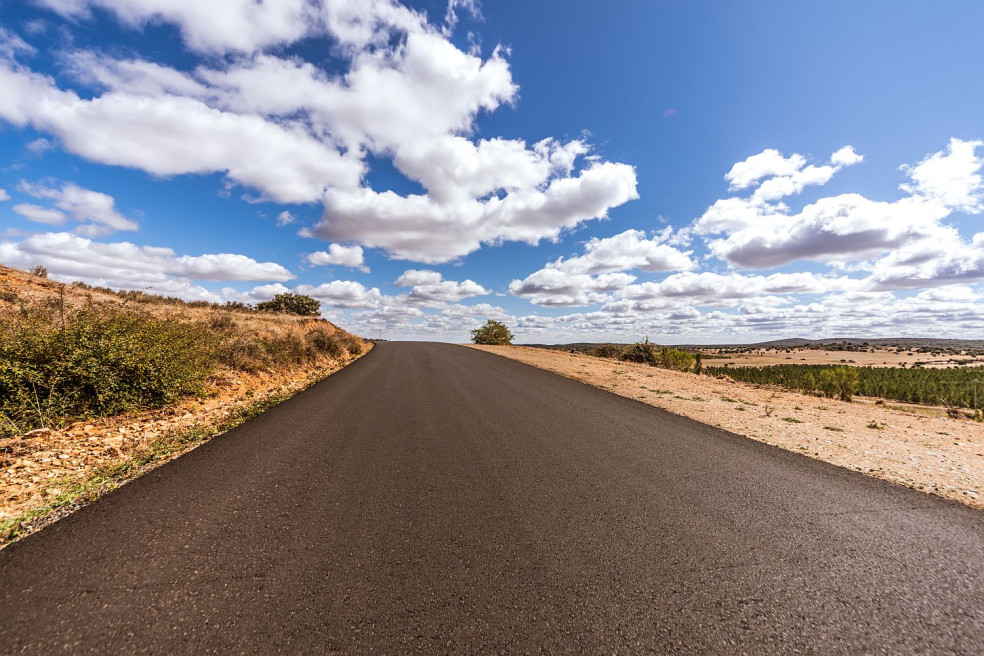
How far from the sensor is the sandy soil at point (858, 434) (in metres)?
4.98

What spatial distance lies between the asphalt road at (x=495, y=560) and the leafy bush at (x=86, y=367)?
279cm

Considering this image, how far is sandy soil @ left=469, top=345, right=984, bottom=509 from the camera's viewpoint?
4.98 metres

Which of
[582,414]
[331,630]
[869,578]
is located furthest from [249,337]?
[869,578]

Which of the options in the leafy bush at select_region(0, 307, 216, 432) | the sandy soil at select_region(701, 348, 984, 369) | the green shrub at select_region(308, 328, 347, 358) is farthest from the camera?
the sandy soil at select_region(701, 348, 984, 369)

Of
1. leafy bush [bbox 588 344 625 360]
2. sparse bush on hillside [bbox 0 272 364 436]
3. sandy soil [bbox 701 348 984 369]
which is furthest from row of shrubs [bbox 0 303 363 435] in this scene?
sandy soil [bbox 701 348 984 369]

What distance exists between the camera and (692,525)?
11.5 ft

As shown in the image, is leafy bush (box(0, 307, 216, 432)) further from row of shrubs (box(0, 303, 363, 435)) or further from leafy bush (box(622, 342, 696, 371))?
leafy bush (box(622, 342, 696, 371))

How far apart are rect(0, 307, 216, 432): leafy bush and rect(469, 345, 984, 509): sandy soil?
11.5 metres

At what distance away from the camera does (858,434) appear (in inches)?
290

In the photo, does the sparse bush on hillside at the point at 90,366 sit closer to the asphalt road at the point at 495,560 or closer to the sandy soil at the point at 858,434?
the asphalt road at the point at 495,560

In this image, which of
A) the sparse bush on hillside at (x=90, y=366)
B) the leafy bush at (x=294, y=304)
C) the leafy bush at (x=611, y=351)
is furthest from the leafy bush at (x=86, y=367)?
the leafy bush at (x=294, y=304)

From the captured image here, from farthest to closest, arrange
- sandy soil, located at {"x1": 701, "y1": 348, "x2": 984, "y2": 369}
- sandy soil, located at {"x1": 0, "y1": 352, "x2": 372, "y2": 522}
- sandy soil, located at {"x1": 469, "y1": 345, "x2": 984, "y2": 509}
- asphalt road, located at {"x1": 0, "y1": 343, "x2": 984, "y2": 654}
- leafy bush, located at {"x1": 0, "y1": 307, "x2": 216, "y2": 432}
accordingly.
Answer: sandy soil, located at {"x1": 701, "y1": 348, "x2": 984, "y2": 369} < leafy bush, located at {"x1": 0, "y1": 307, "x2": 216, "y2": 432} < sandy soil, located at {"x1": 469, "y1": 345, "x2": 984, "y2": 509} < sandy soil, located at {"x1": 0, "y1": 352, "x2": 372, "y2": 522} < asphalt road, located at {"x1": 0, "y1": 343, "x2": 984, "y2": 654}

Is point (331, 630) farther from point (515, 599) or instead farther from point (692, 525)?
point (692, 525)

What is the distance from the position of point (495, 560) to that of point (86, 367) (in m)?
7.84
